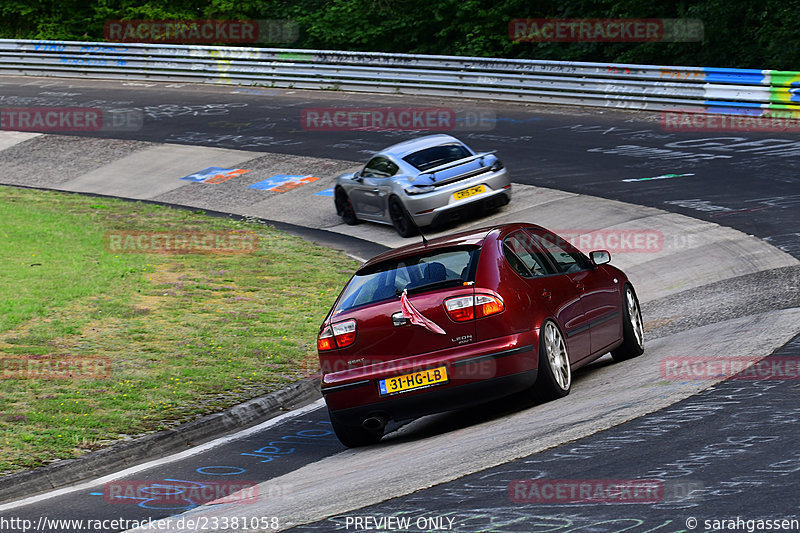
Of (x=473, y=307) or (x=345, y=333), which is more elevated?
(x=473, y=307)

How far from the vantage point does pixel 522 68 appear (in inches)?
1177

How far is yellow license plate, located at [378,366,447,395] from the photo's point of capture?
7953 millimetres

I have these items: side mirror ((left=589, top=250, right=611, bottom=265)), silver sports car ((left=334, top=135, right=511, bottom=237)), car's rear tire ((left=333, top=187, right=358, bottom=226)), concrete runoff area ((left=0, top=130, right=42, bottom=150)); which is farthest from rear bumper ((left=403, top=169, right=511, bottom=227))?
concrete runoff area ((left=0, top=130, right=42, bottom=150))

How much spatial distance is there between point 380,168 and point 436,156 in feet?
3.72

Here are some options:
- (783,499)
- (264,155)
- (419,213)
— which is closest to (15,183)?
(264,155)

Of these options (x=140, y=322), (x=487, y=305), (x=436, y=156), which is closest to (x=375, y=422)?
(x=487, y=305)

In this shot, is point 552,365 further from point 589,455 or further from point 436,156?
point 436,156

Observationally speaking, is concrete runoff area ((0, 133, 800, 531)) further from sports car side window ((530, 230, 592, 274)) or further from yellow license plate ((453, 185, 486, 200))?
sports car side window ((530, 230, 592, 274))

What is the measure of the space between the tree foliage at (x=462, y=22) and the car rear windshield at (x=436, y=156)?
1213 centimetres

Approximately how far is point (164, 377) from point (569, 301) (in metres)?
4.17

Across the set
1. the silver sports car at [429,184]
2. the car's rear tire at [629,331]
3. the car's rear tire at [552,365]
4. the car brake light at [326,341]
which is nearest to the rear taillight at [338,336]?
the car brake light at [326,341]

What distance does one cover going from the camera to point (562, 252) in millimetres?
9664

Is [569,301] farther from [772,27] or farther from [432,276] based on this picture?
[772,27]

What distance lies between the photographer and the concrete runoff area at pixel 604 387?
6.75 metres
